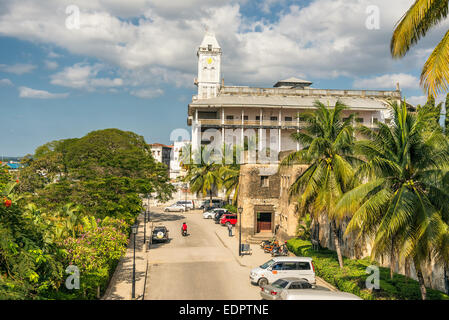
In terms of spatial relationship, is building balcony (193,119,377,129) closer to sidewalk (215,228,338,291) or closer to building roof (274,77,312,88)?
building roof (274,77,312,88)

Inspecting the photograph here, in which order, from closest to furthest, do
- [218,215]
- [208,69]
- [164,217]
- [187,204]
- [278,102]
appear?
[218,215]
[164,217]
[187,204]
[278,102]
[208,69]

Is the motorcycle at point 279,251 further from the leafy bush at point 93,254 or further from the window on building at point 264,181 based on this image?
the leafy bush at point 93,254

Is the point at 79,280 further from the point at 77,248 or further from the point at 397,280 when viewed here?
the point at 397,280

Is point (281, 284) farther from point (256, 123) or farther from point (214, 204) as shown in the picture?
point (256, 123)

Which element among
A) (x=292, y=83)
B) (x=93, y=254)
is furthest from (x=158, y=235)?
(x=292, y=83)

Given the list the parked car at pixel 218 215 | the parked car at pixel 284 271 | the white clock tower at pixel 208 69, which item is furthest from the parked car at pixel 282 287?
the white clock tower at pixel 208 69

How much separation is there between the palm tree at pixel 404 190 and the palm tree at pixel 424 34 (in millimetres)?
3160

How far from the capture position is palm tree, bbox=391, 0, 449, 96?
31.6 ft

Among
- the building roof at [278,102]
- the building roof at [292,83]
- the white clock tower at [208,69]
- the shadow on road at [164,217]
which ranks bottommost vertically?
the shadow on road at [164,217]

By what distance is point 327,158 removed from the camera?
21.4m

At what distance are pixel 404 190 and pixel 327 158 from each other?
829cm

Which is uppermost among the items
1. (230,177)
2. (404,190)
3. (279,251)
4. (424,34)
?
(424,34)

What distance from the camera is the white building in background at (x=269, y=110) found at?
64.0 m

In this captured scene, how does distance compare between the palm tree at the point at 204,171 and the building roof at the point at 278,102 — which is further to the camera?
the building roof at the point at 278,102
